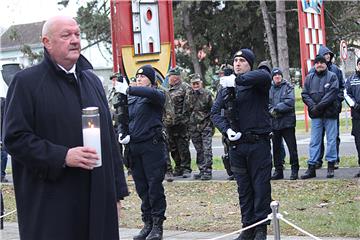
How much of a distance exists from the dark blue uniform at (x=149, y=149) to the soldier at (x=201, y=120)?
4594mm

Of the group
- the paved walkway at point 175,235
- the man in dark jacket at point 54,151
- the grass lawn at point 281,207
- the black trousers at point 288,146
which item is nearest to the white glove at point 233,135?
the paved walkway at point 175,235

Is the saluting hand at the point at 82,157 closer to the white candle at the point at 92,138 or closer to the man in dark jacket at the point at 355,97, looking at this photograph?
the white candle at the point at 92,138

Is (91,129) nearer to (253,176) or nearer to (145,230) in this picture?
(253,176)

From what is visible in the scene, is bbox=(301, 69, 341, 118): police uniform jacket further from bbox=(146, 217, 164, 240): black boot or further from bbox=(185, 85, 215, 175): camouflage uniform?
bbox=(146, 217, 164, 240): black boot

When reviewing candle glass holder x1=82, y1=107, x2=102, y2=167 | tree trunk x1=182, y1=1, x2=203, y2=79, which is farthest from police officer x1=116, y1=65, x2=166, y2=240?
tree trunk x1=182, y1=1, x2=203, y2=79

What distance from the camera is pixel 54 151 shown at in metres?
4.37

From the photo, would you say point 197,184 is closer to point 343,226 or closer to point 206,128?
point 206,128

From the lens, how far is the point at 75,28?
4.50 m

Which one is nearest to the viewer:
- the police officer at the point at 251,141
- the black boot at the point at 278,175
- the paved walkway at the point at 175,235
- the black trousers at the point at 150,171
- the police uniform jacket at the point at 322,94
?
the police officer at the point at 251,141

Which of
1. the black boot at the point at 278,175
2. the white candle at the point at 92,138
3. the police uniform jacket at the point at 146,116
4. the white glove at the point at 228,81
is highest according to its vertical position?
the white glove at the point at 228,81

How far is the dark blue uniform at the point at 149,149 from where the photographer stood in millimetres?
8523

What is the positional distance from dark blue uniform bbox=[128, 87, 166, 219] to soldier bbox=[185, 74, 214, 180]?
181 inches

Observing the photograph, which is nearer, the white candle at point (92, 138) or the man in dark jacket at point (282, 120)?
the white candle at point (92, 138)

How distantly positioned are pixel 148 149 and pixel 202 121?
492 cm
